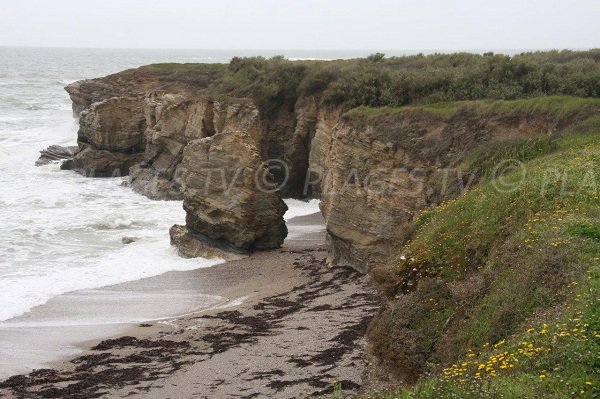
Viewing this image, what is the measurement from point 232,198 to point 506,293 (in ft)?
45.4

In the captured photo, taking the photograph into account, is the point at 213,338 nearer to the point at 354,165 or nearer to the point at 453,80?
the point at 354,165

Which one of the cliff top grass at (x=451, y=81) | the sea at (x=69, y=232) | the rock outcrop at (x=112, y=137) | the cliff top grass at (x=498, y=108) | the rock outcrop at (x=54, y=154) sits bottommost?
the sea at (x=69, y=232)

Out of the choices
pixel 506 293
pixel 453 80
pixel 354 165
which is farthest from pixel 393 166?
pixel 506 293

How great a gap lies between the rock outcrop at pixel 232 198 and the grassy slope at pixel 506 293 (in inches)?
337

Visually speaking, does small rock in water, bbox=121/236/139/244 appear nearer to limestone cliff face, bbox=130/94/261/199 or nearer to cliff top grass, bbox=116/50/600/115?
limestone cliff face, bbox=130/94/261/199

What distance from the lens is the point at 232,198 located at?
2383 centimetres

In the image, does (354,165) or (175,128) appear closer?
(354,165)

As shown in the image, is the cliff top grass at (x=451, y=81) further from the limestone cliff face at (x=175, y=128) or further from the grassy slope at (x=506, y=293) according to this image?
the grassy slope at (x=506, y=293)

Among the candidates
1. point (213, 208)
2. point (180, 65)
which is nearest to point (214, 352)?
point (213, 208)

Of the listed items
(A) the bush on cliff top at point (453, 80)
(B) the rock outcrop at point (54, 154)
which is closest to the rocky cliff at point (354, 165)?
(A) the bush on cliff top at point (453, 80)

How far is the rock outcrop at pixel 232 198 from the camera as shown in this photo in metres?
23.8

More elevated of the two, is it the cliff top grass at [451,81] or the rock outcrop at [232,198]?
the cliff top grass at [451,81]

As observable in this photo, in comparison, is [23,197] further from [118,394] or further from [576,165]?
[576,165]

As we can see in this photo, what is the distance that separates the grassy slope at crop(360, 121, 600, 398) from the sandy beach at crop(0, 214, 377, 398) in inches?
64.0
